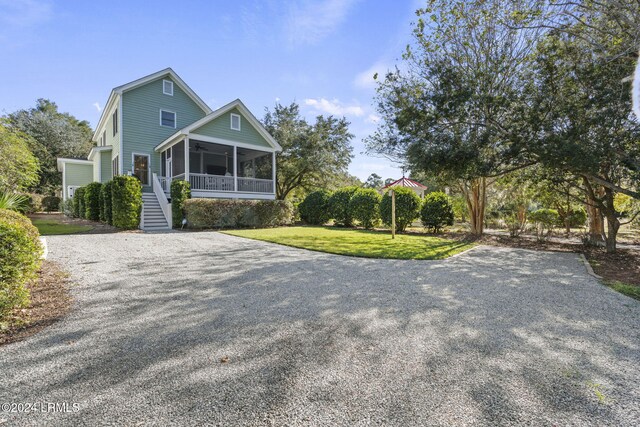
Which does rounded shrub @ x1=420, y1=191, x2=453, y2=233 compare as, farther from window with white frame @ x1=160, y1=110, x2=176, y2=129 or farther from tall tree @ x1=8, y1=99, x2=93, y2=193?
tall tree @ x1=8, y1=99, x2=93, y2=193

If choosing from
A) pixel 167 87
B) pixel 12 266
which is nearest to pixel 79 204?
pixel 167 87

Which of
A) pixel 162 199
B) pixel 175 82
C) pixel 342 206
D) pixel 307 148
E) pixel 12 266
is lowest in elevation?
pixel 12 266

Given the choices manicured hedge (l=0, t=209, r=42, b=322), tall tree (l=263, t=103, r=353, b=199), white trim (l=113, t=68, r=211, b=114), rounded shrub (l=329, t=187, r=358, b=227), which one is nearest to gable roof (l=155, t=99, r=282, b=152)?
white trim (l=113, t=68, r=211, b=114)

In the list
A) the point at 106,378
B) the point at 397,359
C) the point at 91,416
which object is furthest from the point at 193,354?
the point at 397,359

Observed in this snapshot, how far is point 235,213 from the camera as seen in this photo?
47.7ft

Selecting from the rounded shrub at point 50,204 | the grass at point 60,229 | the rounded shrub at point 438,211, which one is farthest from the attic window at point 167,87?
the rounded shrub at point 438,211

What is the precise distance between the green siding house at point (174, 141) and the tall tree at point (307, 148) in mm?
4270

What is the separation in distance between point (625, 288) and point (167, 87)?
23.0 m

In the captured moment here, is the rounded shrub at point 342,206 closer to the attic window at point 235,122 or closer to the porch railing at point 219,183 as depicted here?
the porch railing at point 219,183

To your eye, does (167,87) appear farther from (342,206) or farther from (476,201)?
(476,201)

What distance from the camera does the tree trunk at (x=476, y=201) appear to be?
12.8 m

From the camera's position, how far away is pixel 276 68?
43.7 ft

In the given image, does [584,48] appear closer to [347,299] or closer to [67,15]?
[347,299]

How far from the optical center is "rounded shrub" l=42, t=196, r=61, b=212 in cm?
2450
